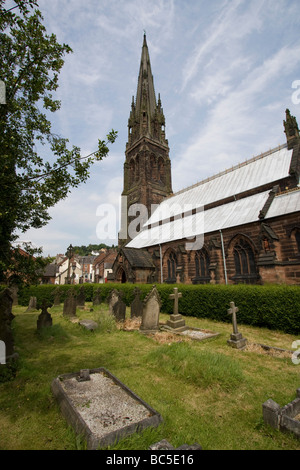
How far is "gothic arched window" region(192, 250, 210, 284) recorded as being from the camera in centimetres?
1733

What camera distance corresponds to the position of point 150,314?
30.4 feet

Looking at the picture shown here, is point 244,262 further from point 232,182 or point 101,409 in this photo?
point 101,409

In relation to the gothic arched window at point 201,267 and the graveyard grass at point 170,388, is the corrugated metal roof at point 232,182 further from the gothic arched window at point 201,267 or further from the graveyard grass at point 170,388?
the graveyard grass at point 170,388

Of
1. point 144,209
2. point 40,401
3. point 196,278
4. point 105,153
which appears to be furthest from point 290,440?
point 144,209

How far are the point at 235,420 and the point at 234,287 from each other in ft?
24.9

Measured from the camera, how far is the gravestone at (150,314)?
30.0 feet

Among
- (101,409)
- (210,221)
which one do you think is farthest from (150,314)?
(210,221)

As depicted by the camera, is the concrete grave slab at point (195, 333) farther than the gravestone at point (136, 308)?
No

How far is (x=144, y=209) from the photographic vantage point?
101 feet

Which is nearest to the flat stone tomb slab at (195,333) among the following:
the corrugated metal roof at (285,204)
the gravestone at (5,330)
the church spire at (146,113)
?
the gravestone at (5,330)

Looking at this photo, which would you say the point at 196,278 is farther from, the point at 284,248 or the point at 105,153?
the point at 105,153

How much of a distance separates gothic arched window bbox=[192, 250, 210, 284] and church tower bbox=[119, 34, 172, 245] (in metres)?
14.3

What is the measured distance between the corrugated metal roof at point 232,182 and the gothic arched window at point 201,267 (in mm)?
6830

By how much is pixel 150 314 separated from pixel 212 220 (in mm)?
11715
